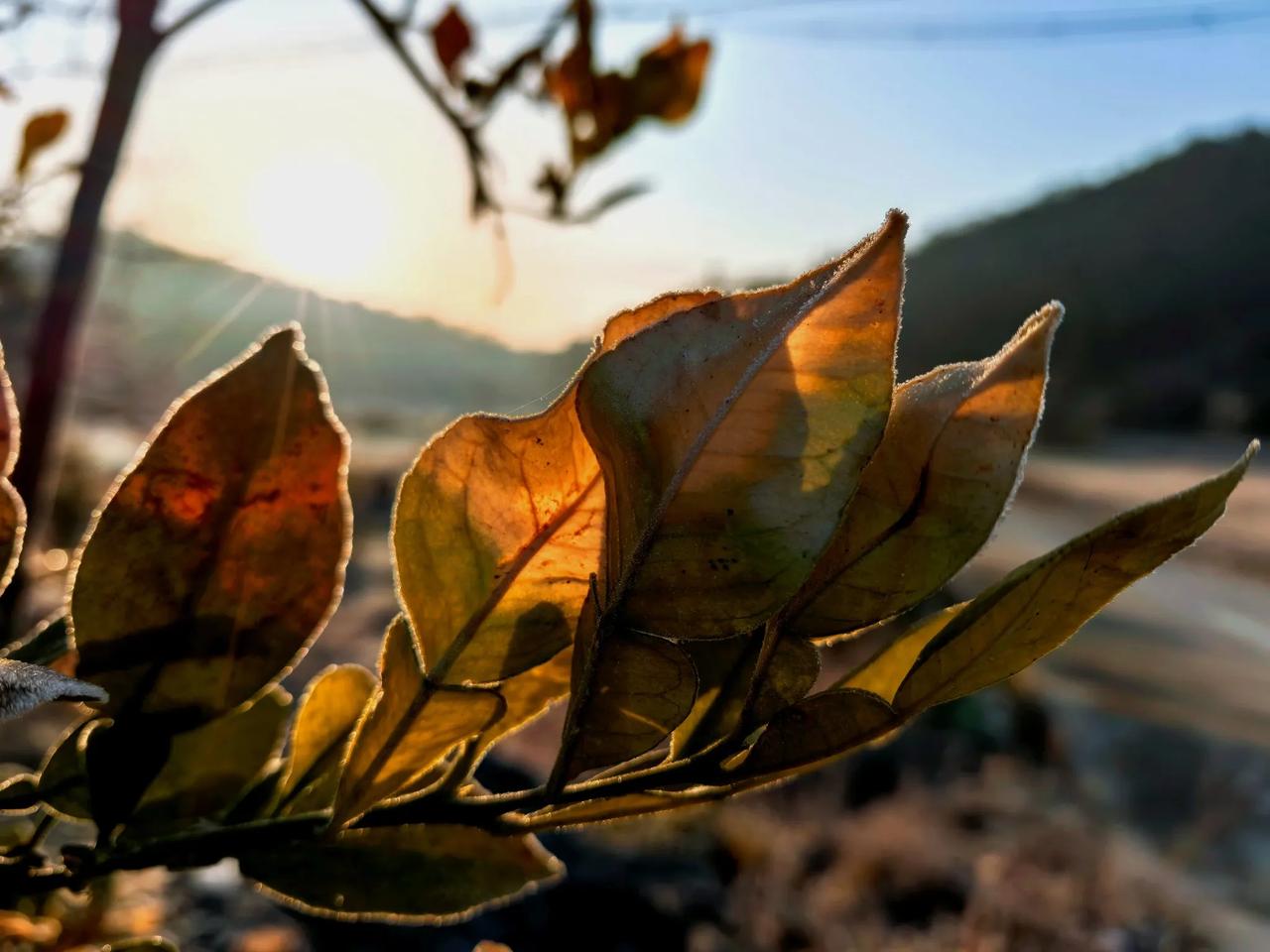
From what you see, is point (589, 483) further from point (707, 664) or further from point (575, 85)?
point (575, 85)

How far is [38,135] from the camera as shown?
2.18 ft

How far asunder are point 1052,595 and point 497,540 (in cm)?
14

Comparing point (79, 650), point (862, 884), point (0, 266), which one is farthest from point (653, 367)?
point (862, 884)

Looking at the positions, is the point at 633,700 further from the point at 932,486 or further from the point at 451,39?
the point at 451,39

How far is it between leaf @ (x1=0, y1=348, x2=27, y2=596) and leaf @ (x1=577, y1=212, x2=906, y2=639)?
0.16 meters

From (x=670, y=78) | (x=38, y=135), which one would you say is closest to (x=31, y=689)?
(x=38, y=135)

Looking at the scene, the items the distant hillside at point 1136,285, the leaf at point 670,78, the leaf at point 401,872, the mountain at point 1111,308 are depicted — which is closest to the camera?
the leaf at point 401,872

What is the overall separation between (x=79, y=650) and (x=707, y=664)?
0.17 m

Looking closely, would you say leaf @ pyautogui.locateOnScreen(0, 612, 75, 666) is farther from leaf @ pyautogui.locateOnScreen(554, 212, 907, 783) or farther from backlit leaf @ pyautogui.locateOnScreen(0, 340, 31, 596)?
leaf @ pyautogui.locateOnScreen(554, 212, 907, 783)

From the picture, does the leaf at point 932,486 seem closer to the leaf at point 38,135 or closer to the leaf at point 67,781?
the leaf at point 67,781

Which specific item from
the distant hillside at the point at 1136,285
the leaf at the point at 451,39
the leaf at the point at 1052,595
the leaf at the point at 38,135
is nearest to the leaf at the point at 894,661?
the leaf at the point at 1052,595

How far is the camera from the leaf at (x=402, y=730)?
0.27m

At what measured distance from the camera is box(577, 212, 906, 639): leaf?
0.21 metres

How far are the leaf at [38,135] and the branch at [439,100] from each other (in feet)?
0.83
